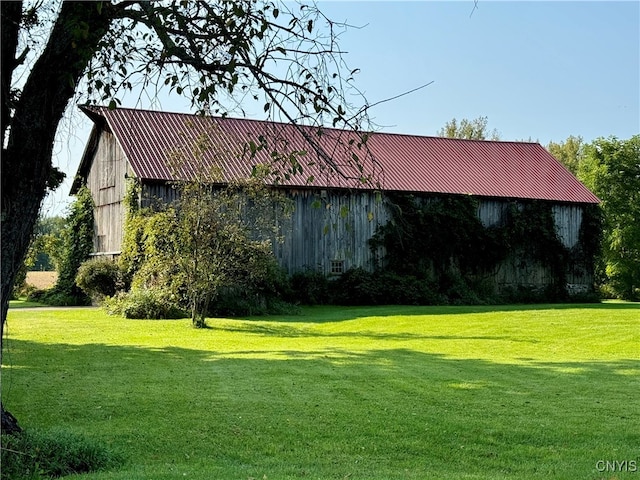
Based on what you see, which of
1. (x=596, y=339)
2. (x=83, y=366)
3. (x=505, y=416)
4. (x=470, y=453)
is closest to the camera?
(x=470, y=453)

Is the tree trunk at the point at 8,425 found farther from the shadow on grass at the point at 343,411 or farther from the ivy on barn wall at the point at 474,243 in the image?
the ivy on barn wall at the point at 474,243

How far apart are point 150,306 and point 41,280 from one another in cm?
2304

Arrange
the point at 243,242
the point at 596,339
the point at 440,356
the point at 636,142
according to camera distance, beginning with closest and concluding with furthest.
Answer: the point at 440,356, the point at 596,339, the point at 243,242, the point at 636,142

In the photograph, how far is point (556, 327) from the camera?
2225cm

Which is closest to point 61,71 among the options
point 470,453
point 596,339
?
point 470,453

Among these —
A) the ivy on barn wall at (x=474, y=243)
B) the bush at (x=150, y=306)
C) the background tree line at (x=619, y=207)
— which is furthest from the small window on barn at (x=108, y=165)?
the background tree line at (x=619, y=207)

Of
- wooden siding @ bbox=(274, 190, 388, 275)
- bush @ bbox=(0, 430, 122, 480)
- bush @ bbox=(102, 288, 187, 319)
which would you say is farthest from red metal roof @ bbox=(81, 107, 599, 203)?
bush @ bbox=(0, 430, 122, 480)

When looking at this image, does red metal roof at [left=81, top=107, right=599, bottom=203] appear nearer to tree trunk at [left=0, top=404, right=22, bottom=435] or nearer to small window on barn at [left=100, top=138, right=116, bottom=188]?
small window on barn at [left=100, top=138, right=116, bottom=188]

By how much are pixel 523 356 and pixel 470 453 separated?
874 cm

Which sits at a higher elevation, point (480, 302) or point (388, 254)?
point (388, 254)

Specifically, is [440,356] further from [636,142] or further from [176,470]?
[636,142]

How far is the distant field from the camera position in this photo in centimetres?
4294

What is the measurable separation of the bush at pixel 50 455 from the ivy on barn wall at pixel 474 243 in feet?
87.1

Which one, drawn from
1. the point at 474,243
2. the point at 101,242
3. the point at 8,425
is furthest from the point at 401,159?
the point at 8,425
